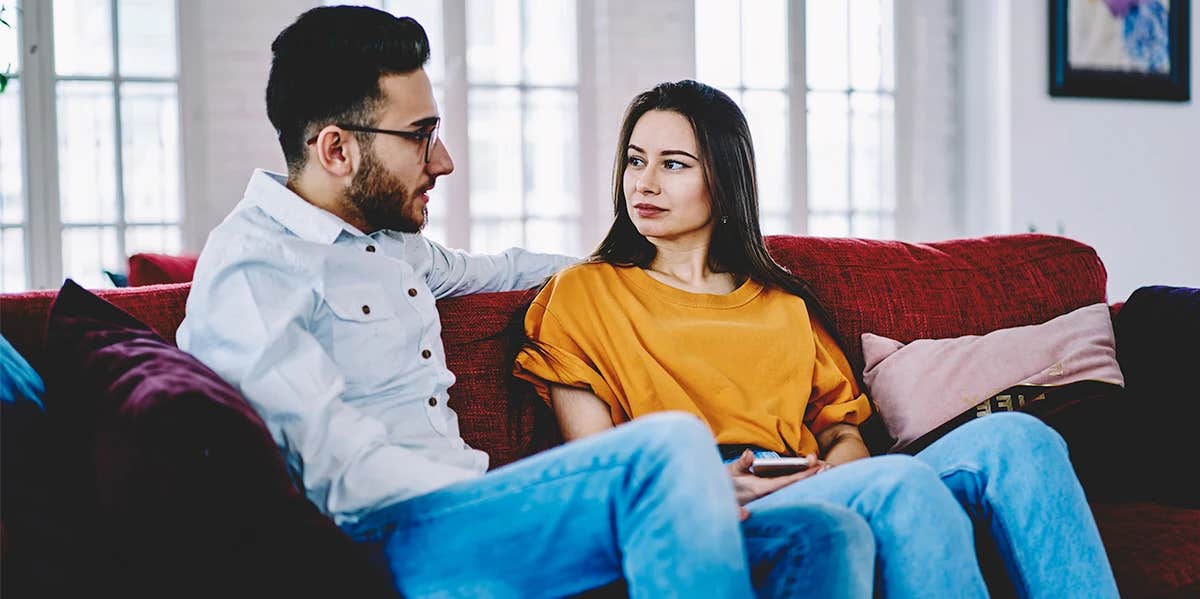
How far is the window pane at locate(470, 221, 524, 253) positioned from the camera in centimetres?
446

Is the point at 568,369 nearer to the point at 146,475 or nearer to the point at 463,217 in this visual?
Result: the point at 146,475

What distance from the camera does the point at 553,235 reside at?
181 inches

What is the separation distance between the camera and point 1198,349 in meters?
2.18

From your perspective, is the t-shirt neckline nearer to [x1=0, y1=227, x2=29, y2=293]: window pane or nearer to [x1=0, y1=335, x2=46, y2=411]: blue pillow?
[x1=0, y1=335, x2=46, y2=411]: blue pillow

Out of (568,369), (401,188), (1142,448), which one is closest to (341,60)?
(401,188)

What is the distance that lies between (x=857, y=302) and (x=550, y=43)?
2562mm

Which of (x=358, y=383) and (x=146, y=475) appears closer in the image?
(x=146, y=475)

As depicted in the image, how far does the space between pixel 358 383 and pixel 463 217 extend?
2.80 meters

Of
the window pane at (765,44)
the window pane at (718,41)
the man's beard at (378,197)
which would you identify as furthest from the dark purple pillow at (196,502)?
the window pane at (765,44)

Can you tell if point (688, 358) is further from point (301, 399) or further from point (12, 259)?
point (12, 259)

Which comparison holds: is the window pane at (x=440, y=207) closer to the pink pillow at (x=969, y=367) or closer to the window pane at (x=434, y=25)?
the window pane at (x=434, y=25)

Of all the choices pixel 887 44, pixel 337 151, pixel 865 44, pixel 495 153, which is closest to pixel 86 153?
pixel 495 153

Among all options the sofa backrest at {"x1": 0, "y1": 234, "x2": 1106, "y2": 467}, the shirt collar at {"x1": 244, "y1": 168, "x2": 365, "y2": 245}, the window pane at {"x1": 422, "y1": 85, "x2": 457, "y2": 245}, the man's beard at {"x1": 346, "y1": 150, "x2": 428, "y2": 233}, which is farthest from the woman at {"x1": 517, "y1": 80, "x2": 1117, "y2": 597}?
the window pane at {"x1": 422, "y1": 85, "x2": 457, "y2": 245}

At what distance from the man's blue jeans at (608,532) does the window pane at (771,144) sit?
359 cm
